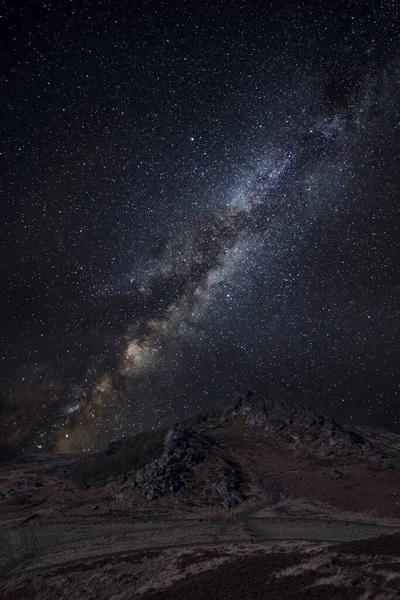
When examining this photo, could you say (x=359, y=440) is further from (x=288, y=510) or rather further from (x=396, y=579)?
(x=396, y=579)

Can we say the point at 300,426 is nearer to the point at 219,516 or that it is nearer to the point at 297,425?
the point at 297,425

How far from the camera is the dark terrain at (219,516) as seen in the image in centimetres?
2784

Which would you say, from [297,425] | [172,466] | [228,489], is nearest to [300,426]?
[297,425]

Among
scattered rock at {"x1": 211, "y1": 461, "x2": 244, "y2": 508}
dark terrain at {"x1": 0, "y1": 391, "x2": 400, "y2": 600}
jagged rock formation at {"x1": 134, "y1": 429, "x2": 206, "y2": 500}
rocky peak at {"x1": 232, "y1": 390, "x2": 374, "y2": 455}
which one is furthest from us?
rocky peak at {"x1": 232, "y1": 390, "x2": 374, "y2": 455}

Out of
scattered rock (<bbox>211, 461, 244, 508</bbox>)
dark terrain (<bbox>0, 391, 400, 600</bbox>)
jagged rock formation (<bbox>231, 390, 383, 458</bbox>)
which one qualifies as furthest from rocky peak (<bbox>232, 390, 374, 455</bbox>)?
scattered rock (<bbox>211, 461, 244, 508</bbox>)

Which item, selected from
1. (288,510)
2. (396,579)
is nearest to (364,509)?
(288,510)

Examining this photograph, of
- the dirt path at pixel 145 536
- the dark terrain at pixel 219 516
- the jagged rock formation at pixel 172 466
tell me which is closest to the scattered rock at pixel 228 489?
the dark terrain at pixel 219 516

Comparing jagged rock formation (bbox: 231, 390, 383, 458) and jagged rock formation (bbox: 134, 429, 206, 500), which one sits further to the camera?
jagged rock formation (bbox: 231, 390, 383, 458)

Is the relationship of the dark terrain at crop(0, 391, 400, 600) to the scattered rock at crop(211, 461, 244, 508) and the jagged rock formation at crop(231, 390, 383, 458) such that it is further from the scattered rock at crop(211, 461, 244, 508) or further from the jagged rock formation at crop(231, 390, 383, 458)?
the jagged rock formation at crop(231, 390, 383, 458)

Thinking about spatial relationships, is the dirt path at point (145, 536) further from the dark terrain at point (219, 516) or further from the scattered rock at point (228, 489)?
the scattered rock at point (228, 489)

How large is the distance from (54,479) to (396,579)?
69.0 m

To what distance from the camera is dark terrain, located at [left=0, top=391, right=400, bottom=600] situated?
2784 cm

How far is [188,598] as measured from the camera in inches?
1025

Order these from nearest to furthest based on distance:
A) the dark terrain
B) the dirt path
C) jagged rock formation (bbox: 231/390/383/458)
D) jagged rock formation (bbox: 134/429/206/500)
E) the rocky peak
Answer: the dark terrain < the dirt path < jagged rock formation (bbox: 134/429/206/500) < jagged rock formation (bbox: 231/390/383/458) < the rocky peak
